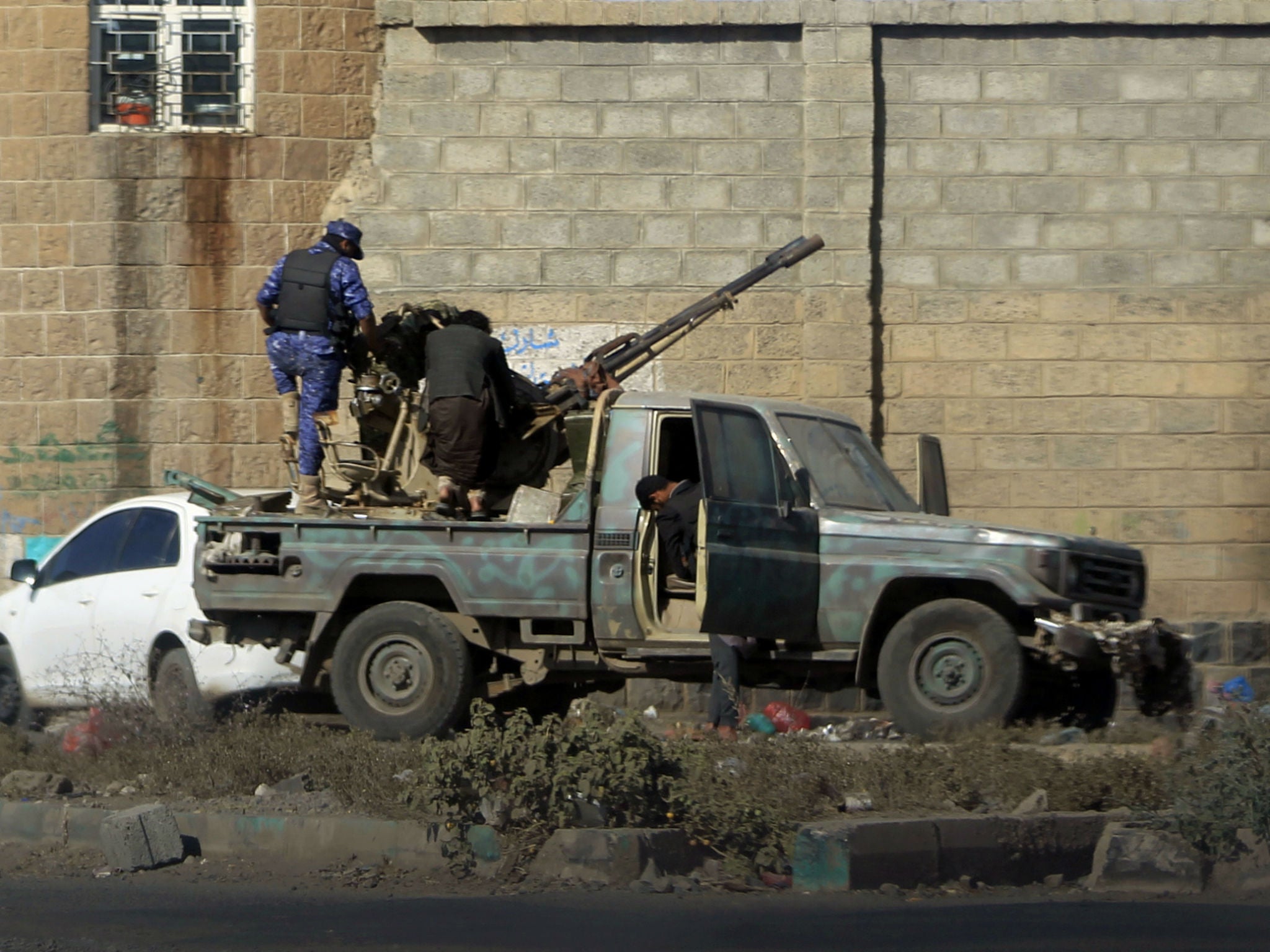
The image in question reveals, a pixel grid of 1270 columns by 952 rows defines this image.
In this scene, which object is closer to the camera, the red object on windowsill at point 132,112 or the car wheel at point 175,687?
the car wheel at point 175,687

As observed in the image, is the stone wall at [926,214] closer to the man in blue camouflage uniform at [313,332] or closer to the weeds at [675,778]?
the man in blue camouflage uniform at [313,332]

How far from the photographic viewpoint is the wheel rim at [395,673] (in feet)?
27.2

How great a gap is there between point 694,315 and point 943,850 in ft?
15.7

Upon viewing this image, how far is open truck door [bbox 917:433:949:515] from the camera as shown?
9.20m

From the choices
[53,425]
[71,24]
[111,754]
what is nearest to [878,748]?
[111,754]

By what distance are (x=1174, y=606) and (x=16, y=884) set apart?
8.31 m

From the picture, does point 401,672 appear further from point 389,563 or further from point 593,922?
point 593,922

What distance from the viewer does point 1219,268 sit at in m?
11.9

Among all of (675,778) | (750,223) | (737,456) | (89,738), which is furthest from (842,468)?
(89,738)

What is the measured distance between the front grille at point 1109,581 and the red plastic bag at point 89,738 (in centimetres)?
474

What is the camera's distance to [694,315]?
33.3 ft

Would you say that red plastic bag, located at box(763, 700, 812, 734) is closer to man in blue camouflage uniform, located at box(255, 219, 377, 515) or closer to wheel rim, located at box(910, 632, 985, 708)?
wheel rim, located at box(910, 632, 985, 708)

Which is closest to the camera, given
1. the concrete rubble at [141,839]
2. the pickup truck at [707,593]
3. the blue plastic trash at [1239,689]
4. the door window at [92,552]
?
the concrete rubble at [141,839]

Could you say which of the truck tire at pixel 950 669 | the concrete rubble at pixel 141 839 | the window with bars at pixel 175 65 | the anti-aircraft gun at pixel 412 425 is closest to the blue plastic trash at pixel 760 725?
the truck tire at pixel 950 669
